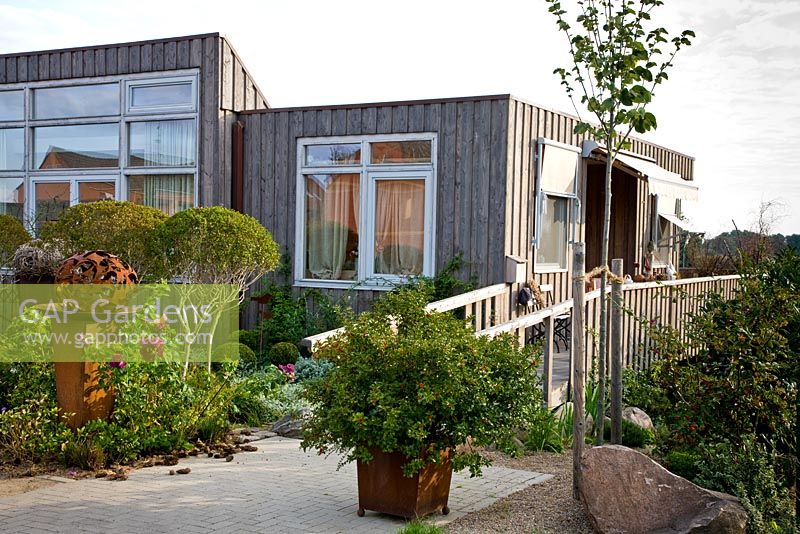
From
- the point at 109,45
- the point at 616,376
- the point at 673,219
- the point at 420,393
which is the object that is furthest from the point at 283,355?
the point at 673,219

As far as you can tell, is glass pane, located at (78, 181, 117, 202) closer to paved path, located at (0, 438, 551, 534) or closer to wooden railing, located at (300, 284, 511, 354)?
wooden railing, located at (300, 284, 511, 354)

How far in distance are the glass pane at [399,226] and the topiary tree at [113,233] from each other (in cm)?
308

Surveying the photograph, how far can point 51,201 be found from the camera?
45.9ft

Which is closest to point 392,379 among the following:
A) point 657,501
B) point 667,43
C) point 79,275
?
point 657,501

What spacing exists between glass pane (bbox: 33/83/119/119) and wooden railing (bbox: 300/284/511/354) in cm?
668

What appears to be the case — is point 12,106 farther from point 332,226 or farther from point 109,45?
point 332,226

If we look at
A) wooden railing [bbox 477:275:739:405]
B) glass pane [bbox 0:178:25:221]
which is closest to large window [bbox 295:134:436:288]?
wooden railing [bbox 477:275:739:405]

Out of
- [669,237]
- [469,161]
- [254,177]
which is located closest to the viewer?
[469,161]

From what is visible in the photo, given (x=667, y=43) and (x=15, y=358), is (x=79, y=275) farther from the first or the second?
(x=667, y=43)

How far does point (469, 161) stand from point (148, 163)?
16.6 feet

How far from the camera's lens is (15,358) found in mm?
7145

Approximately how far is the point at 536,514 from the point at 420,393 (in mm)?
1199

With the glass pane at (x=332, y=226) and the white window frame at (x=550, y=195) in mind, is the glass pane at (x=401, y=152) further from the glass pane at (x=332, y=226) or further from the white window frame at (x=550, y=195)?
the white window frame at (x=550, y=195)

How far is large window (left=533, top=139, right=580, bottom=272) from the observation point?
11.7 meters
